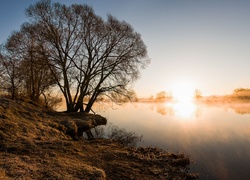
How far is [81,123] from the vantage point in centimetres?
2320

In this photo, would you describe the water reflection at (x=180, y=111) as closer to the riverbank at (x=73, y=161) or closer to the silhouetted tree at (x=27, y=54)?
the silhouetted tree at (x=27, y=54)

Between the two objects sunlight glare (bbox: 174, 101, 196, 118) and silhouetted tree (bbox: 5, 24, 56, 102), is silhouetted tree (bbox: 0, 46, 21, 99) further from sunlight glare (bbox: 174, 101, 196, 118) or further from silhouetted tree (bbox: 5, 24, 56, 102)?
sunlight glare (bbox: 174, 101, 196, 118)

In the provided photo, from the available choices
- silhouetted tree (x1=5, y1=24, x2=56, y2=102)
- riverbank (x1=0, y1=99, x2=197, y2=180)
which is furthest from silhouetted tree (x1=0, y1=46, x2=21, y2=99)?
riverbank (x1=0, y1=99, x2=197, y2=180)

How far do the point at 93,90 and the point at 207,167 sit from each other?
2166 cm

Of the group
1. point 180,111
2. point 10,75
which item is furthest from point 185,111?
point 10,75

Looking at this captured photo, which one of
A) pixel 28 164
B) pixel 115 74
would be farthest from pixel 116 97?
pixel 28 164

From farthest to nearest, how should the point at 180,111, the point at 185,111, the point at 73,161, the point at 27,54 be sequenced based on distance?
the point at 185,111 → the point at 180,111 → the point at 27,54 → the point at 73,161

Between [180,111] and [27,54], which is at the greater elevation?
[27,54]

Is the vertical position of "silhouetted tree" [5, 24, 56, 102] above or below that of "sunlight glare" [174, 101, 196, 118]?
above

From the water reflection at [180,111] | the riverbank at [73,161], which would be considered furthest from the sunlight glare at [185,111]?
the riverbank at [73,161]

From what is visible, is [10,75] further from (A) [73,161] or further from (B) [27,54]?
(A) [73,161]

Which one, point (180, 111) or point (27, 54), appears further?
point (180, 111)

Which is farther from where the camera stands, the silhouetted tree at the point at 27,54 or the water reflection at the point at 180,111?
the water reflection at the point at 180,111

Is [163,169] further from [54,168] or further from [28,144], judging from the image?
[28,144]
